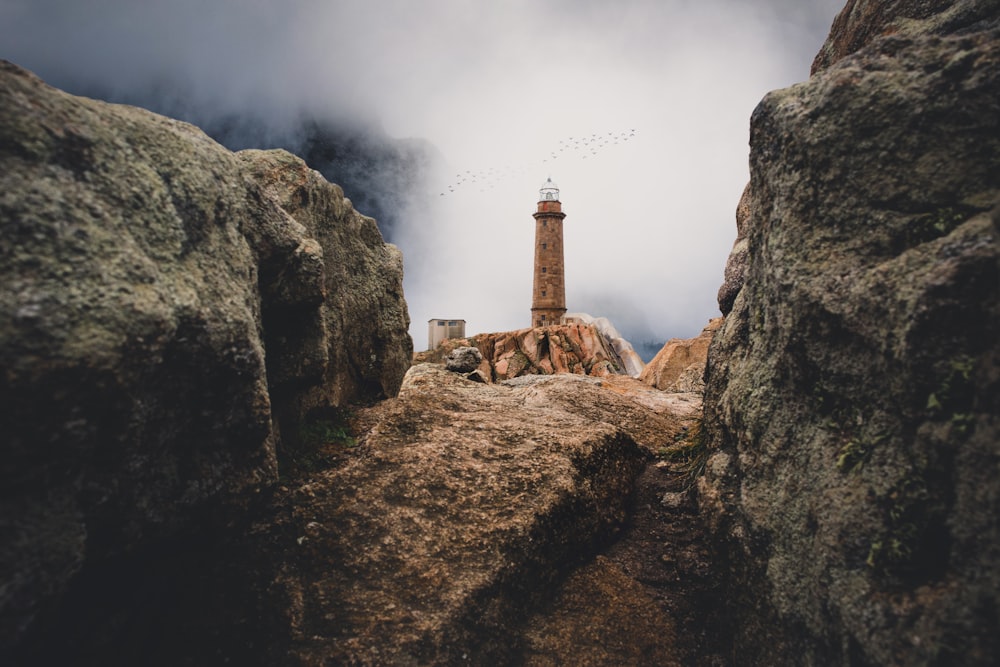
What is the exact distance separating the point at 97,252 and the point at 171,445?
164 cm

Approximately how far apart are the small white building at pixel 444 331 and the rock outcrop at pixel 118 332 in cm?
5650

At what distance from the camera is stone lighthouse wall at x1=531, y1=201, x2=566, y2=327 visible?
7331 cm

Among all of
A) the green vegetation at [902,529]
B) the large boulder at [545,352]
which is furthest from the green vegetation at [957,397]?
the large boulder at [545,352]

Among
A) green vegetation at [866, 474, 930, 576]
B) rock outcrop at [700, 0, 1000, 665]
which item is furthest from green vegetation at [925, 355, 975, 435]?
green vegetation at [866, 474, 930, 576]

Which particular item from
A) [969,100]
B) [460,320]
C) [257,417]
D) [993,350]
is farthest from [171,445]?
[460,320]

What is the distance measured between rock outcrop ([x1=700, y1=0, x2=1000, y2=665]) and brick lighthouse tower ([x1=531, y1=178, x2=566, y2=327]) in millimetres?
66808

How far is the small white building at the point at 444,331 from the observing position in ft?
207

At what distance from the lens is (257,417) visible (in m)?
5.35

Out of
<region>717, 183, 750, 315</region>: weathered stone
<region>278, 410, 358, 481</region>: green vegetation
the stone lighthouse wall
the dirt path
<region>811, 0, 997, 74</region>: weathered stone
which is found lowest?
the dirt path

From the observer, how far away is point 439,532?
6.41 meters

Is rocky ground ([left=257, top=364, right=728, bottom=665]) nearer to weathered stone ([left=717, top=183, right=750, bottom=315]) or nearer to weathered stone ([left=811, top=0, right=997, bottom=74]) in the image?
weathered stone ([left=717, top=183, right=750, bottom=315])

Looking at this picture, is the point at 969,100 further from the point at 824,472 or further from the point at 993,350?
the point at 824,472

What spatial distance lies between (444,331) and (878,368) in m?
59.6

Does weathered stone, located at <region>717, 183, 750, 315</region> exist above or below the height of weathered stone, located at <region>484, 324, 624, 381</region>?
above
